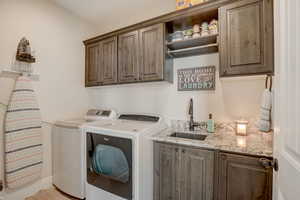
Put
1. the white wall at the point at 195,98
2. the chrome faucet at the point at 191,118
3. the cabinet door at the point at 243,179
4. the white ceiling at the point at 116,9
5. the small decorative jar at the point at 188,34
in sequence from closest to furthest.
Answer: the cabinet door at the point at 243,179, the white wall at the point at 195,98, the small decorative jar at the point at 188,34, the chrome faucet at the point at 191,118, the white ceiling at the point at 116,9

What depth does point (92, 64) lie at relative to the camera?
267 cm

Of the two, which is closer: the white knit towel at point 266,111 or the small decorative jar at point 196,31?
the white knit towel at point 266,111

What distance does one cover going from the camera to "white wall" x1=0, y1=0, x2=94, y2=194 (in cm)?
197

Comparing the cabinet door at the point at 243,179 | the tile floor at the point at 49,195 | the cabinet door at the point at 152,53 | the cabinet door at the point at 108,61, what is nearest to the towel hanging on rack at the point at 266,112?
the cabinet door at the point at 243,179

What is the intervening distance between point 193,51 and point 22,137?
2377 mm

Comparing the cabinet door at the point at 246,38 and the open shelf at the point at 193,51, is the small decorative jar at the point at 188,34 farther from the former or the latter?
the cabinet door at the point at 246,38

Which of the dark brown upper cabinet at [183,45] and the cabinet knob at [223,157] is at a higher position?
the dark brown upper cabinet at [183,45]

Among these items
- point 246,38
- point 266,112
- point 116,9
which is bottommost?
point 266,112

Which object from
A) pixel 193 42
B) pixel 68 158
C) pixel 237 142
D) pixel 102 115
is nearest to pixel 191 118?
pixel 237 142

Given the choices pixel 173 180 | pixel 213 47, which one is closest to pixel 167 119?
pixel 173 180

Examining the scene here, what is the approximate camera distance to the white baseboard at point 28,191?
191cm

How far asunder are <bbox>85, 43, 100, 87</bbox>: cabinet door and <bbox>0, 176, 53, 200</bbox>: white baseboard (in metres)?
1.56

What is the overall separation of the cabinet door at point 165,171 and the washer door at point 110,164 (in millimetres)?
291

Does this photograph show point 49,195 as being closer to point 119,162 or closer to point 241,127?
point 119,162
